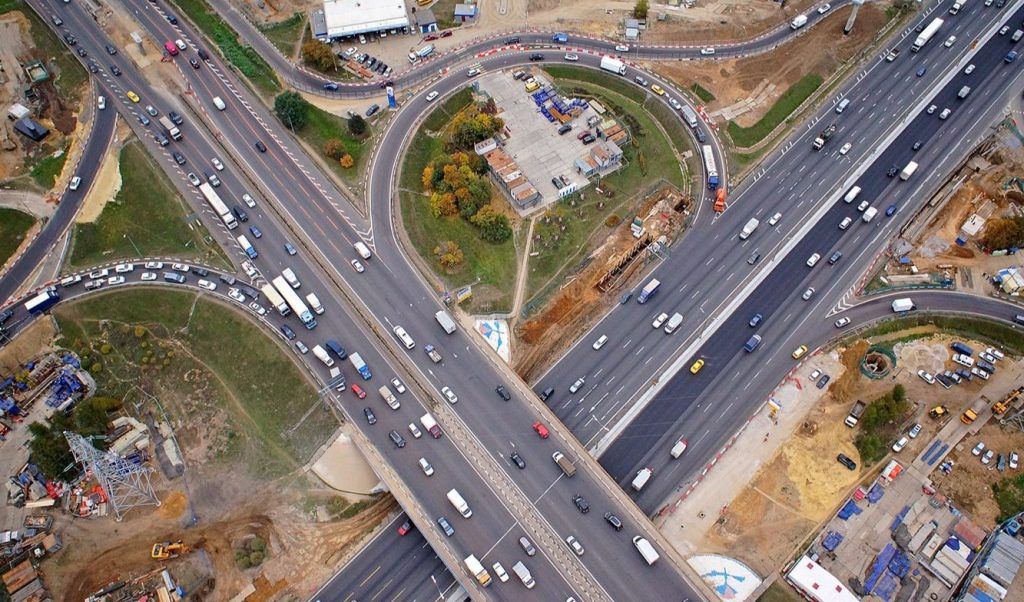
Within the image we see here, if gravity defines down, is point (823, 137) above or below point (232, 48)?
below

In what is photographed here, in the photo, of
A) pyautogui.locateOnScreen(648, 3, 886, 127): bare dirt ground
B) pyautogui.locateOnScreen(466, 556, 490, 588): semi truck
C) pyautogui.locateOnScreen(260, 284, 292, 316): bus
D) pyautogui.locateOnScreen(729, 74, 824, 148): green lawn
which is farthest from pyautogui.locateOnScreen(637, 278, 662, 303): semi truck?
pyautogui.locateOnScreen(260, 284, 292, 316): bus

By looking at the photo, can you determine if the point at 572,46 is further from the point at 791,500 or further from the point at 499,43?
the point at 791,500

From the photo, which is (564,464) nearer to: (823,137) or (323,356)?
(323,356)

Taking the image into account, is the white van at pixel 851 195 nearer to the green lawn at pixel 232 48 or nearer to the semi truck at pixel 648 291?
the semi truck at pixel 648 291

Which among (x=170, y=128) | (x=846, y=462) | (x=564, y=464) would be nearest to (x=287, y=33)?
(x=170, y=128)

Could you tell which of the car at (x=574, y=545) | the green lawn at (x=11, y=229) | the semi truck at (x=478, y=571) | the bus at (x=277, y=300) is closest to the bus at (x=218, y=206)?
the bus at (x=277, y=300)

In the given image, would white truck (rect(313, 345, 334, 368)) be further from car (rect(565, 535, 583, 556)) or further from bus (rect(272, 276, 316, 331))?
car (rect(565, 535, 583, 556))

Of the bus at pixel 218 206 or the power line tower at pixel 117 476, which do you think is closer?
the power line tower at pixel 117 476
